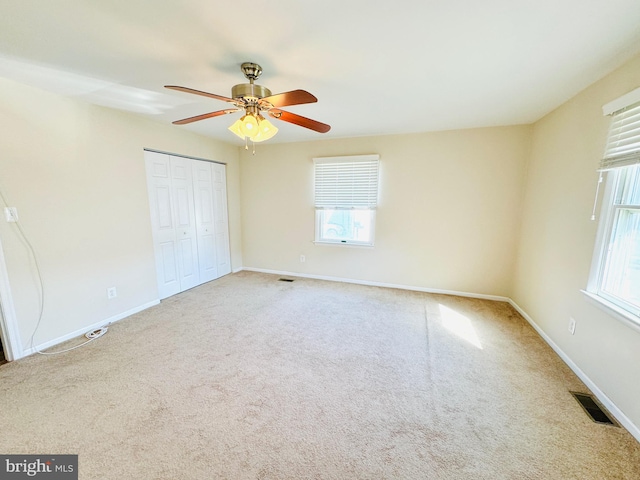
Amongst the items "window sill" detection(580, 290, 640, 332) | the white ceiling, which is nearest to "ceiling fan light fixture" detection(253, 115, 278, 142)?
the white ceiling

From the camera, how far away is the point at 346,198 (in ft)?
13.1

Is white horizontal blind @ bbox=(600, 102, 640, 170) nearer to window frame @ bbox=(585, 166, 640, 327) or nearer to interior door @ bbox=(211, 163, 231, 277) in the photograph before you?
window frame @ bbox=(585, 166, 640, 327)

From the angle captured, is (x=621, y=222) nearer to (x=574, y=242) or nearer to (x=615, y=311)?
(x=574, y=242)

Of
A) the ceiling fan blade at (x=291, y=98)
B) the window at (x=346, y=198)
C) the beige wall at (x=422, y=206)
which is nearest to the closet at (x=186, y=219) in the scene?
the beige wall at (x=422, y=206)

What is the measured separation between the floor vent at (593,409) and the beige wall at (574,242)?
9cm

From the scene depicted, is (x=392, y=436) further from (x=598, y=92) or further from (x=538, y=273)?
(x=598, y=92)

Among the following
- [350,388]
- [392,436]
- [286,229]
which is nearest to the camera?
[392,436]

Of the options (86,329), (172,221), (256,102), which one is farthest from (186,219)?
(256,102)

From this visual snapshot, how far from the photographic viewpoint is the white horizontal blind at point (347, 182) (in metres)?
3.82

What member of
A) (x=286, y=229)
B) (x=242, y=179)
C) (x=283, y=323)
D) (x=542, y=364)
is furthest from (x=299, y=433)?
(x=242, y=179)

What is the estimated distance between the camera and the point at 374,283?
408 centimetres

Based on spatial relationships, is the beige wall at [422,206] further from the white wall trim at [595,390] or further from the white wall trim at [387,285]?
the white wall trim at [595,390]

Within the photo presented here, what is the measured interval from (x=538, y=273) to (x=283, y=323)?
2902 millimetres
